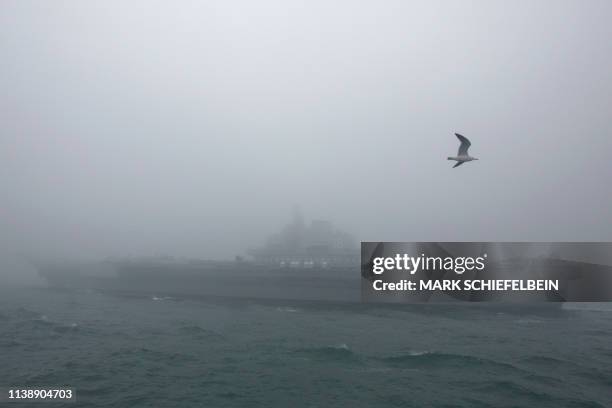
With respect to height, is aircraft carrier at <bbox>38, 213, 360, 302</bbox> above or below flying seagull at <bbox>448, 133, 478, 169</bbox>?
below

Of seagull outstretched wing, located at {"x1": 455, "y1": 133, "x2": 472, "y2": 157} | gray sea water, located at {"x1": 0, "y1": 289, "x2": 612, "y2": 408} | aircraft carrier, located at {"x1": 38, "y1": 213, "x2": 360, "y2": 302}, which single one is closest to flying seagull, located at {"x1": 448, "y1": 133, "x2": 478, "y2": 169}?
seagull outstretched wing, located at {"x1": 455, "y1": 133, "x2": 472, "y2": 157}

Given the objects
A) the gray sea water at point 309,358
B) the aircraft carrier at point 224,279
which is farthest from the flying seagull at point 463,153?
the aircraft carrier at point 224,279

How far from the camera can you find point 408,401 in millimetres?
13039

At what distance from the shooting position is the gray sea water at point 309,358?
13539 millimetres

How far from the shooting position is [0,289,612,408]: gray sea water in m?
Answer: 13.5

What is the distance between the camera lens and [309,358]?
1800 cm

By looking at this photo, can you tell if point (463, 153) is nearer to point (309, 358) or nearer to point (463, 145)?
point (463, 145)

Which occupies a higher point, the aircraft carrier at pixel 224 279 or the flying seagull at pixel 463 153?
the flying seagull at pixel 463 153

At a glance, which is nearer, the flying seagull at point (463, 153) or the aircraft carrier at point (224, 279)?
the flying seagull at point (463, 153)

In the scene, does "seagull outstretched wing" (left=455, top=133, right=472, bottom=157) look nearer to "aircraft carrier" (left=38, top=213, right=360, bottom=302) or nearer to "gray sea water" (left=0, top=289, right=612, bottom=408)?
"gray sea water" (left=0, top=289, right=612, bottom=408)

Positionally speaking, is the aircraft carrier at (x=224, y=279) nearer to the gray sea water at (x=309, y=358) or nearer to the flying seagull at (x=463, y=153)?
the gray sea water at (x=309, y=358)

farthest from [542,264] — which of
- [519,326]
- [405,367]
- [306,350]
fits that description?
[306,350]

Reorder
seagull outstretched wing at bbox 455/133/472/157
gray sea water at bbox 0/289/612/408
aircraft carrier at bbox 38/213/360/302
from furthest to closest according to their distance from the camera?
aircraft carrier at bbox 38/213/360/302, gray sea water at bbox 0/289/612/408, seagull outstretched wing at bbox 455/133/472/157

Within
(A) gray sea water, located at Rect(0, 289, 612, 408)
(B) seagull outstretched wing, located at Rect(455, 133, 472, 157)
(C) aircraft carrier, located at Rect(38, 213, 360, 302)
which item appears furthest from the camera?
(C) aircraft carrier, located at Rect(38, 213, 360, 302)
